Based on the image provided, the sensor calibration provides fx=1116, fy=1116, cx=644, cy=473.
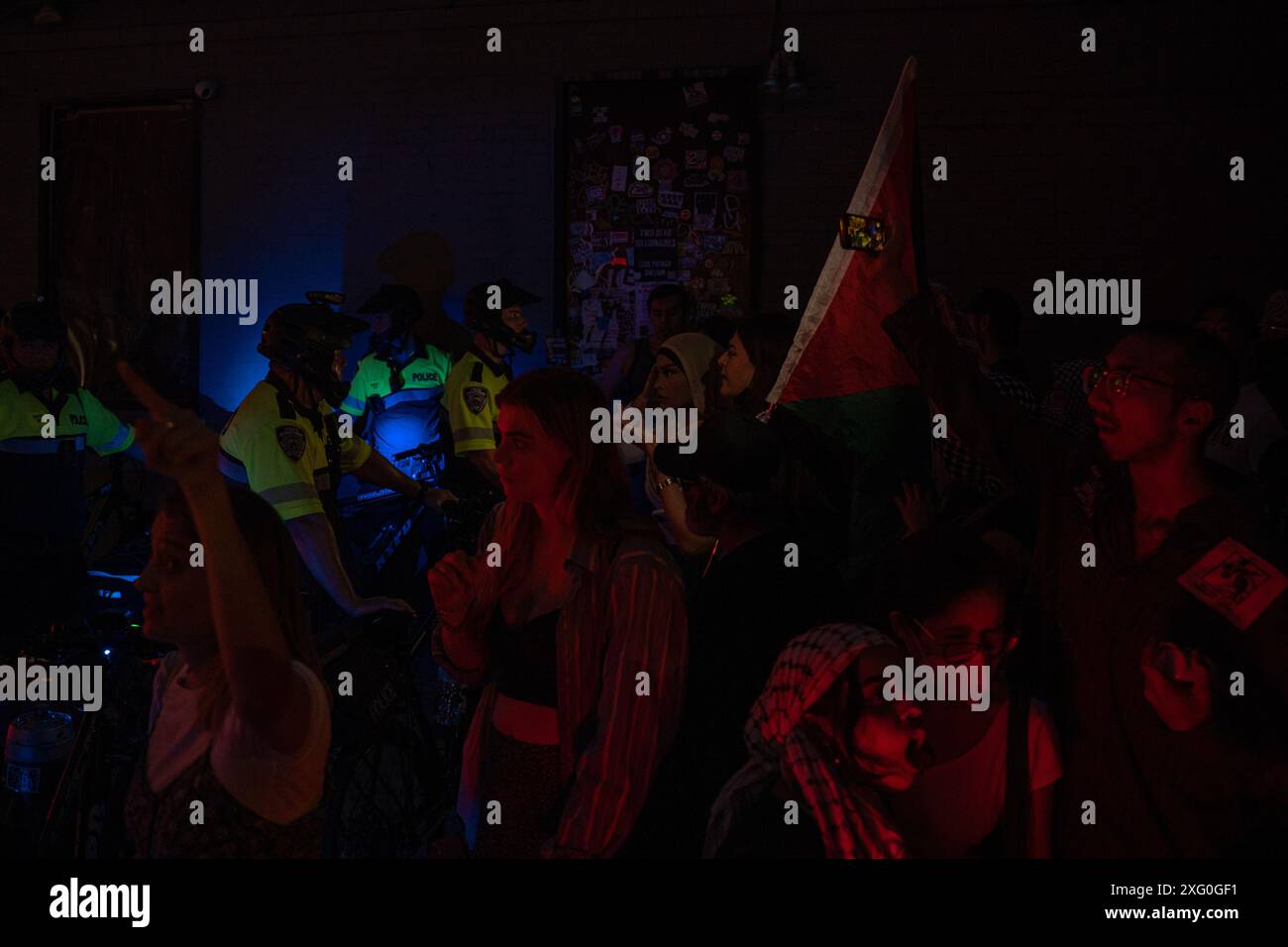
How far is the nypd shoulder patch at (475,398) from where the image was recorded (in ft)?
20.8

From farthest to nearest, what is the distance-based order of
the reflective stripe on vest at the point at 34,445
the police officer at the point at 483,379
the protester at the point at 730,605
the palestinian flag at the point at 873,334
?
the police officer at the point at 483,379 < the reflective stripe on vest at the point at 34,445 < the palestinian flag at the point at 873,334 < the protester at the point at 730,605

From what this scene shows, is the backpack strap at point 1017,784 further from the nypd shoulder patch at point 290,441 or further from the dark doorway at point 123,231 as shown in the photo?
the dark doorway at point 123,231

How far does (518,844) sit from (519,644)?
48 cm

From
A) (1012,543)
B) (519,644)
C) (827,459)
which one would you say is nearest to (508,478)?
(519,644)

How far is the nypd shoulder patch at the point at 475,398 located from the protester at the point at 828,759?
4.50m

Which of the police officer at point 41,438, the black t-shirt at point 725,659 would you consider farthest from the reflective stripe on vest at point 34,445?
the black t-shirt at point 725,659

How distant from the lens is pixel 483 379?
21.5ft

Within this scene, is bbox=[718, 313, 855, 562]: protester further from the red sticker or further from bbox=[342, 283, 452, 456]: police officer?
bbox=[342, 283, 452, 456]: police officer

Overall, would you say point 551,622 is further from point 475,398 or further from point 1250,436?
point 475,398

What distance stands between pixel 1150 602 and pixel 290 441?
301 cm

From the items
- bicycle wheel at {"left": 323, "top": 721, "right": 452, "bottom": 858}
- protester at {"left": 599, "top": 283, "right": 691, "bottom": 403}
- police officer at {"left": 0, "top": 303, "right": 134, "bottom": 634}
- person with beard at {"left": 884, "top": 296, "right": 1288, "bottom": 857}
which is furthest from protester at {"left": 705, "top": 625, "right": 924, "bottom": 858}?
protester at {"left": 599, "top": 283, "right": 691, "bottom": 403}

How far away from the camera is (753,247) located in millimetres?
8547

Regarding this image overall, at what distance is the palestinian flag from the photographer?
3.14 meters

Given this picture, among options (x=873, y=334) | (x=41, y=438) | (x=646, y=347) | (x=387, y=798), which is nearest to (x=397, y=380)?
(x=646, y=347)
